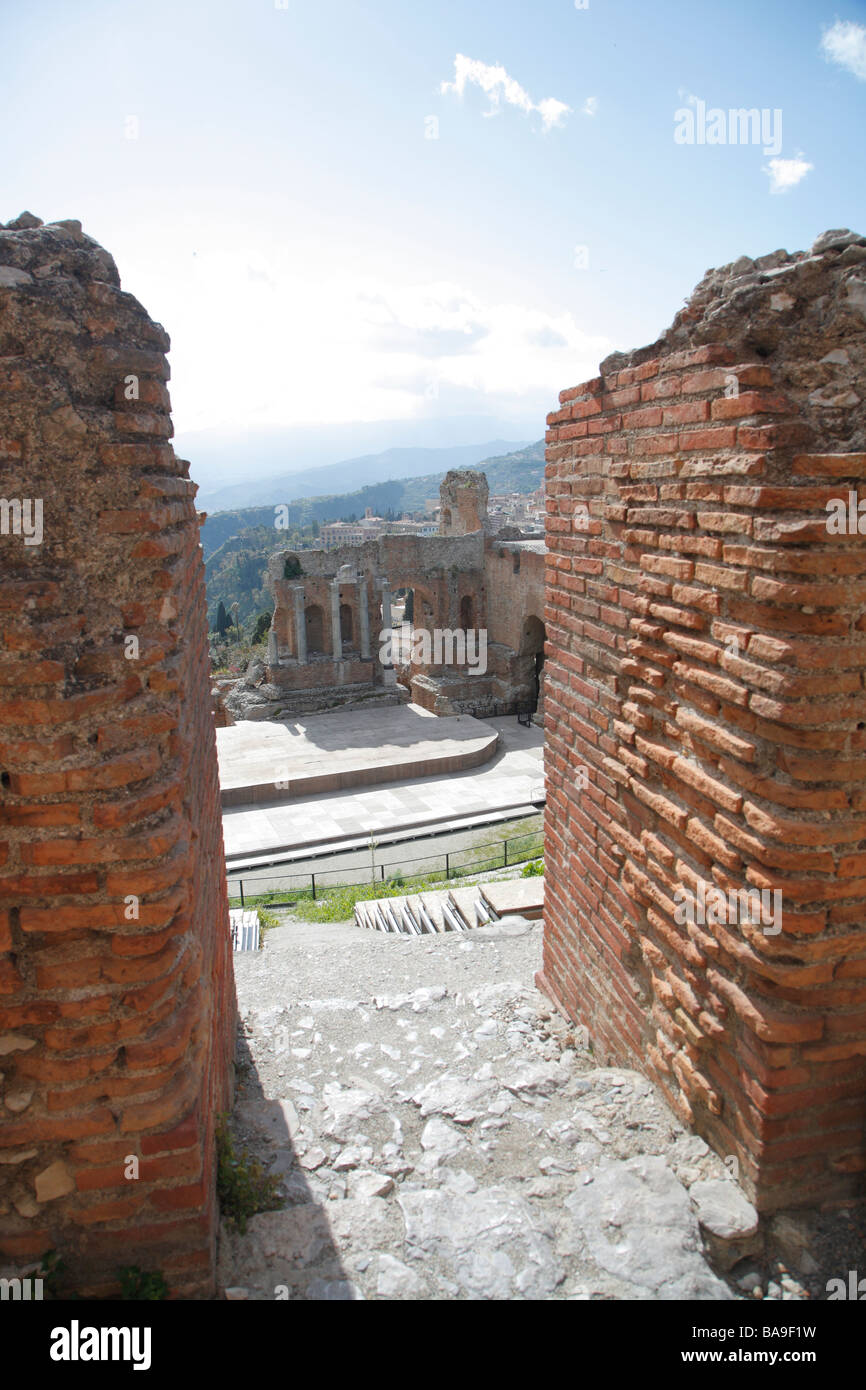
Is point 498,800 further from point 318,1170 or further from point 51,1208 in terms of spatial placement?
point 51,1208

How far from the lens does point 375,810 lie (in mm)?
15805

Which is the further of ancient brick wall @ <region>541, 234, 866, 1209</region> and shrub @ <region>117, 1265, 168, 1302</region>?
ancient brick wall @ <region>541, 234, 866, 1209</region>

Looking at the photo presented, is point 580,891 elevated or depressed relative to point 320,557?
depressed

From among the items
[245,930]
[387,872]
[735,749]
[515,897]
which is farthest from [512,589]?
[735,749]

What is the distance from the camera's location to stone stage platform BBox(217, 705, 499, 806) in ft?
55.1

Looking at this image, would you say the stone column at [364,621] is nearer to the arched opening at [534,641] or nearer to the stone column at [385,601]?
the stone column at [385,601]

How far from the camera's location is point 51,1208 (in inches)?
98.2

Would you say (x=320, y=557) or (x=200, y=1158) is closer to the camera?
(x=200, y=1158)

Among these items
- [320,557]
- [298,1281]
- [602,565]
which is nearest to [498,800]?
[320,557]

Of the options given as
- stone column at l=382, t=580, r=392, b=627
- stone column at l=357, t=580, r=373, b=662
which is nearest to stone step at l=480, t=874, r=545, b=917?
stone column at l=357, t=580, r=373, b=662

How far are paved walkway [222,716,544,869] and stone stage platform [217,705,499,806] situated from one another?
307mm

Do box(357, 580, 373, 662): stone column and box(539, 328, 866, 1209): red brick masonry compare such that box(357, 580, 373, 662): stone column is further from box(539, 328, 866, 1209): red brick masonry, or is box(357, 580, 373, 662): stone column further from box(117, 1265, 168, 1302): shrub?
box(117, 1265, 168, 1302): shrub
